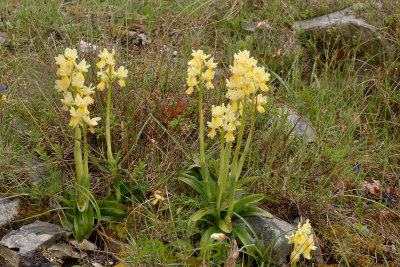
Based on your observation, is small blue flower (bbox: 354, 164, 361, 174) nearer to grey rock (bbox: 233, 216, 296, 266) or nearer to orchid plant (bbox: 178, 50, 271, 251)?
grey rock (bbox: 233, 216, 296, 266)

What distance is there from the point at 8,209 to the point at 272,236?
1.32m

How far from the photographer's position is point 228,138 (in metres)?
2.01

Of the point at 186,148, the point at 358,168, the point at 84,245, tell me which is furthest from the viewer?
the point at 358,168

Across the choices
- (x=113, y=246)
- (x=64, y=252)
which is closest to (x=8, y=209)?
(x=64, y=252)

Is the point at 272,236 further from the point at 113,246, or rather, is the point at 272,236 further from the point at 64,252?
the point at 64,252

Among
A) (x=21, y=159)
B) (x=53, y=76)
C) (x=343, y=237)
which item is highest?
(x=53, y=76)

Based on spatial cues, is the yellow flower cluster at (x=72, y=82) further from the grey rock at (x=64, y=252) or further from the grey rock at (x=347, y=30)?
the grey rock at (x=347, y=30)

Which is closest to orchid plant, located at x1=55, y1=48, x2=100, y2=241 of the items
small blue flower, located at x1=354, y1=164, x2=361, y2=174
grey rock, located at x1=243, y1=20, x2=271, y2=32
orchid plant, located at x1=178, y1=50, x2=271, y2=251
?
orchid plant, located at x1=178, y1=50, x2=271, y2=251

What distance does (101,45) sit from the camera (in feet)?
10.9

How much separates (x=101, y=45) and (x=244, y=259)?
1955mm

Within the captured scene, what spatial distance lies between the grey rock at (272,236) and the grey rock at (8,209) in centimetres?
111

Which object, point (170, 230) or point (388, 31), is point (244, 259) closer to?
point (170, 230)

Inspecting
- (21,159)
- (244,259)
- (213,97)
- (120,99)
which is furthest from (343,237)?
(21,159)

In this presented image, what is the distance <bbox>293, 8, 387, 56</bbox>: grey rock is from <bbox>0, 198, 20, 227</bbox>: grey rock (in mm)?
2887
